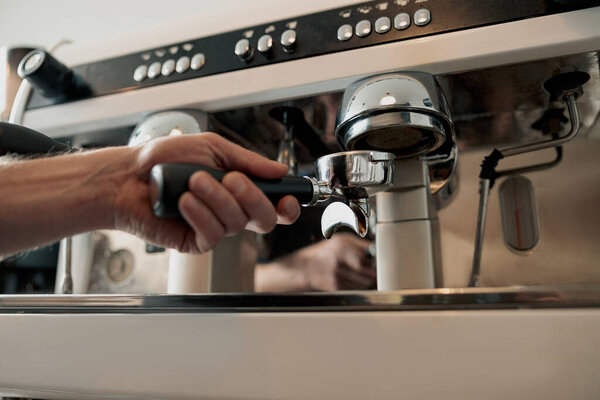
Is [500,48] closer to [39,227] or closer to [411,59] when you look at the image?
[411,59]

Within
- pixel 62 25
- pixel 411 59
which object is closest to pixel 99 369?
pixel 411 59

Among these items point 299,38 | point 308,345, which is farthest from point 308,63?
point 308,345

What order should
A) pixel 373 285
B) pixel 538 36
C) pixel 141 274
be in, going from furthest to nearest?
pixel 141 274
pixel 373 285
pixel 538 36

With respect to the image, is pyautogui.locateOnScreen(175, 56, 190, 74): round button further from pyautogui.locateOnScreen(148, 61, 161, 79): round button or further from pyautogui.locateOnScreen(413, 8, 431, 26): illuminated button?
pyautogui.locateOnScreen(413, 8, 431, 26): illuminated button

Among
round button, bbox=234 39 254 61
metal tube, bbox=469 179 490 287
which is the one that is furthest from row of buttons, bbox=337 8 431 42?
metal tube, bbox=469 179 490 287

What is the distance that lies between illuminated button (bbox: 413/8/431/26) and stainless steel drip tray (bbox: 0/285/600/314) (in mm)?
315

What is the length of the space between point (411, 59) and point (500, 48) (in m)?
0.09

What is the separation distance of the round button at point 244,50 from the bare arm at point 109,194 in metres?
0.24

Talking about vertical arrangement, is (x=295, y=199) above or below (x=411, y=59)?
below

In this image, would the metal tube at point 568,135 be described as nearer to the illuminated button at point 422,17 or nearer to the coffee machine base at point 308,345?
the illuminated button at point 422,17

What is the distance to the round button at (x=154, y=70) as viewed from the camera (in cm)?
63

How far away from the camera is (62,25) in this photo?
125cm

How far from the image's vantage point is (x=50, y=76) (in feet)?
2.15

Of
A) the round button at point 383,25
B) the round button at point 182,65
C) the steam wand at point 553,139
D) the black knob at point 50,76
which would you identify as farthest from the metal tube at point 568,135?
the black knob at point 50,76
